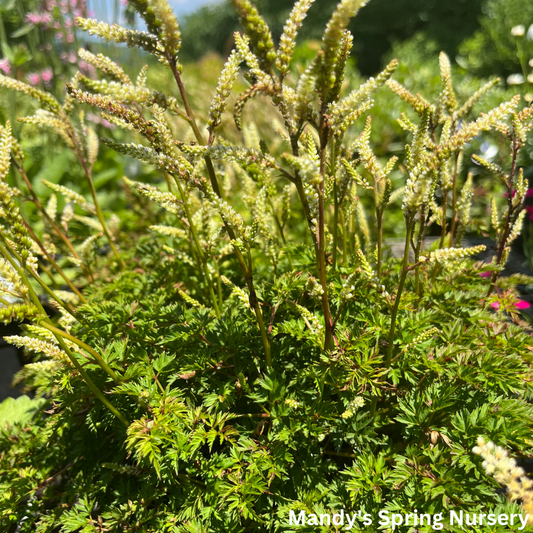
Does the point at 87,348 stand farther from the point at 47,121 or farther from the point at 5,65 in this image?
the point at 5,65

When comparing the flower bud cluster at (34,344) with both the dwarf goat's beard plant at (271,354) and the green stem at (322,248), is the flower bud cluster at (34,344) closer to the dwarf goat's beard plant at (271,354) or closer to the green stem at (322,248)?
the dwarf goat's beard plant at (271,354)

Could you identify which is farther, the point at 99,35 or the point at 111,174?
the point at 111,174

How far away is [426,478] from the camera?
1243 millimetres

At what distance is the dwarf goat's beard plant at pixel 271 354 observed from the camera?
1.09 m

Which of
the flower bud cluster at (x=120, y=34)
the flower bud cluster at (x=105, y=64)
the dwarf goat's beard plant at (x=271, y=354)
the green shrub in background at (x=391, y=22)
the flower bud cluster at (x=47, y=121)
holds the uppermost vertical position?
the green shrub in background at (x=391, y=22)

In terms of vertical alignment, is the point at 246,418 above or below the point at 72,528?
above

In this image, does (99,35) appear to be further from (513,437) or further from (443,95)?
(513,437)

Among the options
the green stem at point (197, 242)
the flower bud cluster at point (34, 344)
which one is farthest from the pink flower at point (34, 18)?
the flower bud cluster at point (34, 344)

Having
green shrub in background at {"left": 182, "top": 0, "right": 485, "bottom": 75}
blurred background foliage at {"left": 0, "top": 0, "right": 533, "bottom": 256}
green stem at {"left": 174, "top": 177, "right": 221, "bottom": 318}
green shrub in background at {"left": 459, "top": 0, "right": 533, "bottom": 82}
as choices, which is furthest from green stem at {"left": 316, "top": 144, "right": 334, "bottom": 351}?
green shrub in background at {"left": 182, "top": 0, "right": 485, "bottom": 75}

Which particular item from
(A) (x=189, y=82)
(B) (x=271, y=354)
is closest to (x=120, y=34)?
(B) (x=271, y=354)

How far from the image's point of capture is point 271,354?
162 cm

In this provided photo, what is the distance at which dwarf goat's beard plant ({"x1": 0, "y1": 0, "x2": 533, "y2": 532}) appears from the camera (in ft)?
3.57

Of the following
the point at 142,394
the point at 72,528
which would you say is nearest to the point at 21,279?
the point at 142,394

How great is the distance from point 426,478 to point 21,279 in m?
1.42
